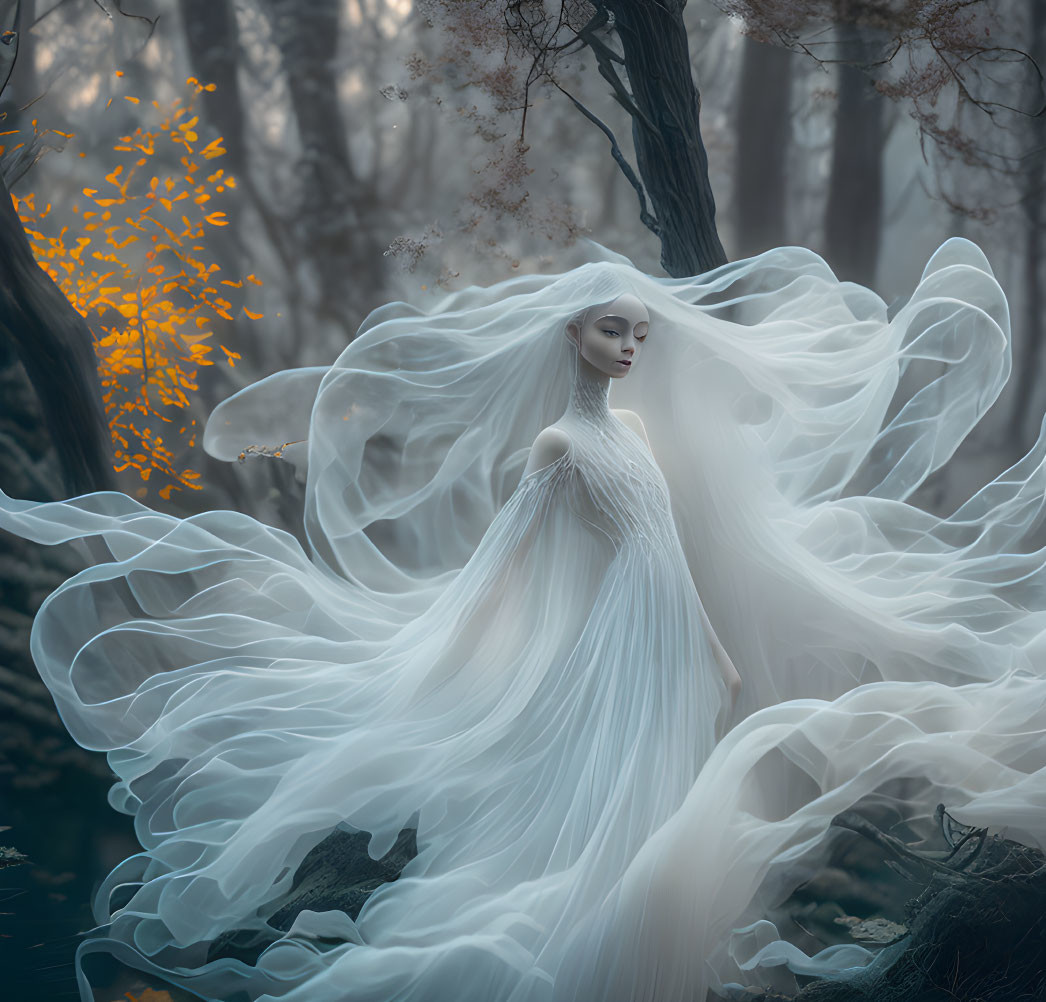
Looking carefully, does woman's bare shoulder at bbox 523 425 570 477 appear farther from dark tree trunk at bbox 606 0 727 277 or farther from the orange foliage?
the orange foliage

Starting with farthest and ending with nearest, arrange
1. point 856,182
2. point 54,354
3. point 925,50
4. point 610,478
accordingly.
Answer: point 856,182 → point 925,50 → point 54,354 → point 610,478

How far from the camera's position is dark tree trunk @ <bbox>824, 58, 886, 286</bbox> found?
374cm

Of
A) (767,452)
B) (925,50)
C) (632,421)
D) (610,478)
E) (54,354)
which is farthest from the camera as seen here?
(925,50)

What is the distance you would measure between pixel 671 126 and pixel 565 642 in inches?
73.9

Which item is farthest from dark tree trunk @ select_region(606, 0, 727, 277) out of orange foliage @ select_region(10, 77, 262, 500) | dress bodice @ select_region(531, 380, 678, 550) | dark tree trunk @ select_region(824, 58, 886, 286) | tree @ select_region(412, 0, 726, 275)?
orange foliage @ select_region(10, 77, 262, 500)

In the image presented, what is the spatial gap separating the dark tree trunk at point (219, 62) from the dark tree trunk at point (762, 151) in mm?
1963

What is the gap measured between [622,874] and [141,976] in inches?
43.9

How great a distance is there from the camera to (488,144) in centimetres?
375

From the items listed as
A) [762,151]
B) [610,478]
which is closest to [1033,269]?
[762,151]

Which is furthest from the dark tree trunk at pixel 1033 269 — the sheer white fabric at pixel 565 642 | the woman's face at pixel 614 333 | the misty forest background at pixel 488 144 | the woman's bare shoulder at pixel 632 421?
the woman's face at pixel 614 333

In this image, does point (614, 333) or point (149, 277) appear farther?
point (149, 277)

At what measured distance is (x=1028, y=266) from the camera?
391 centimetres

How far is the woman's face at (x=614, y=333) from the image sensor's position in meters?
2.28

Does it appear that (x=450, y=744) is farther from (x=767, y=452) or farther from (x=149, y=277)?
(x=149, y=277)
